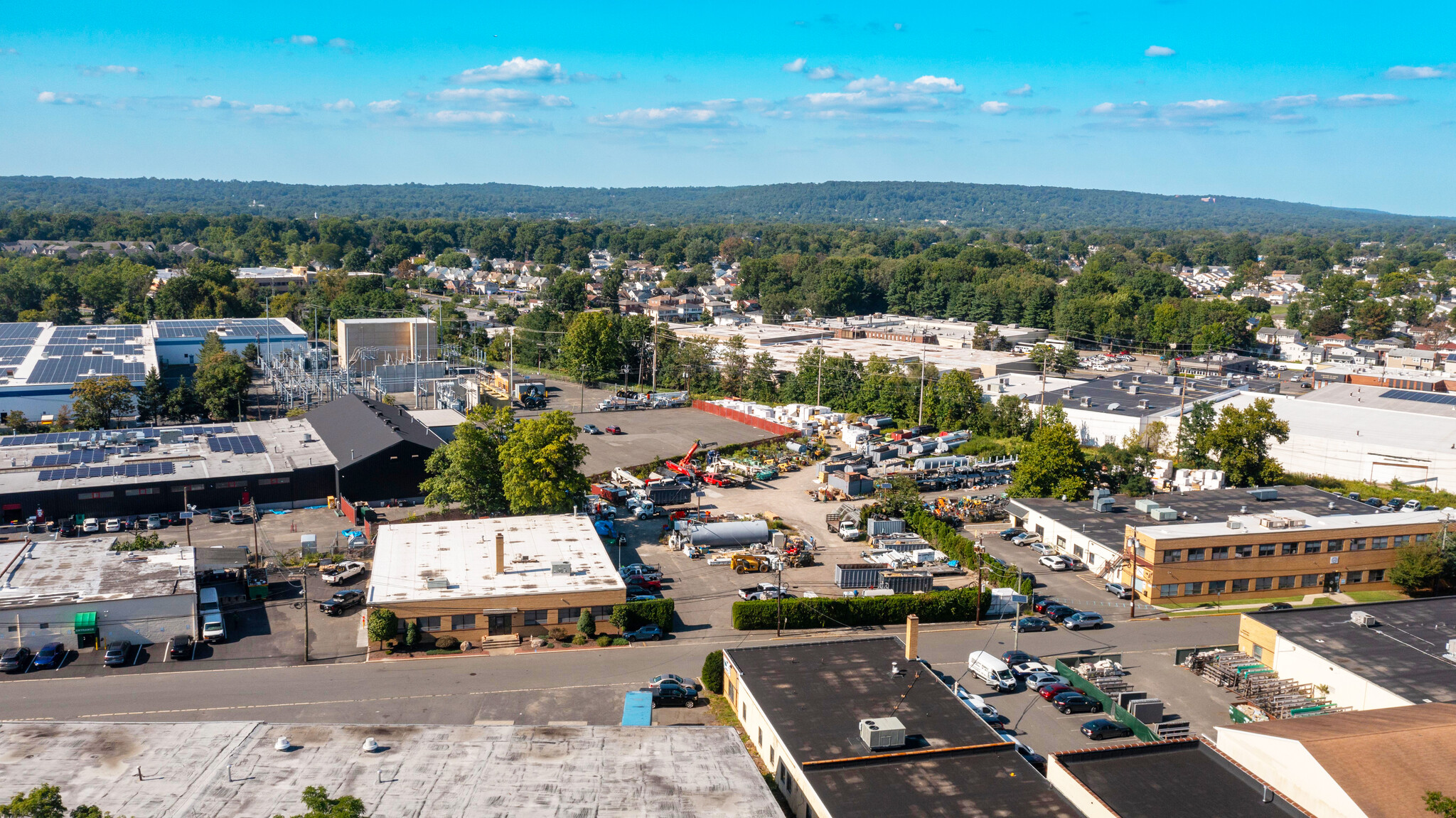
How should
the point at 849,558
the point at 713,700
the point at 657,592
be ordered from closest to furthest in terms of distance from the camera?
the point at 713,700, the point at 657,592, the point at 849,558

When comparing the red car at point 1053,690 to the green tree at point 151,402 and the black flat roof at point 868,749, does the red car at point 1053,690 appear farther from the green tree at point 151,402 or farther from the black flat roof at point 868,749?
the green tree at point 151,402

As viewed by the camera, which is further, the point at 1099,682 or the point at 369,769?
the point at 1099,682

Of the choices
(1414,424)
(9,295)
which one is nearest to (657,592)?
(1414,424)

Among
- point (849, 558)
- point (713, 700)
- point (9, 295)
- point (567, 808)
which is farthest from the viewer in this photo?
point (9, 295)

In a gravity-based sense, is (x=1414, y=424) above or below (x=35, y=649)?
above

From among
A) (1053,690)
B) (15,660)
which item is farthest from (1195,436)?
(15,660)

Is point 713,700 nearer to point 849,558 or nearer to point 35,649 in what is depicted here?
point 849,558

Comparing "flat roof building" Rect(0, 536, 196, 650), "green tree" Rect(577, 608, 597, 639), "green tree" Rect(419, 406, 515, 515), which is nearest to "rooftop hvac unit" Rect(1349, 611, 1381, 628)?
"green tree" Rect(577, 608, 597, 639)
